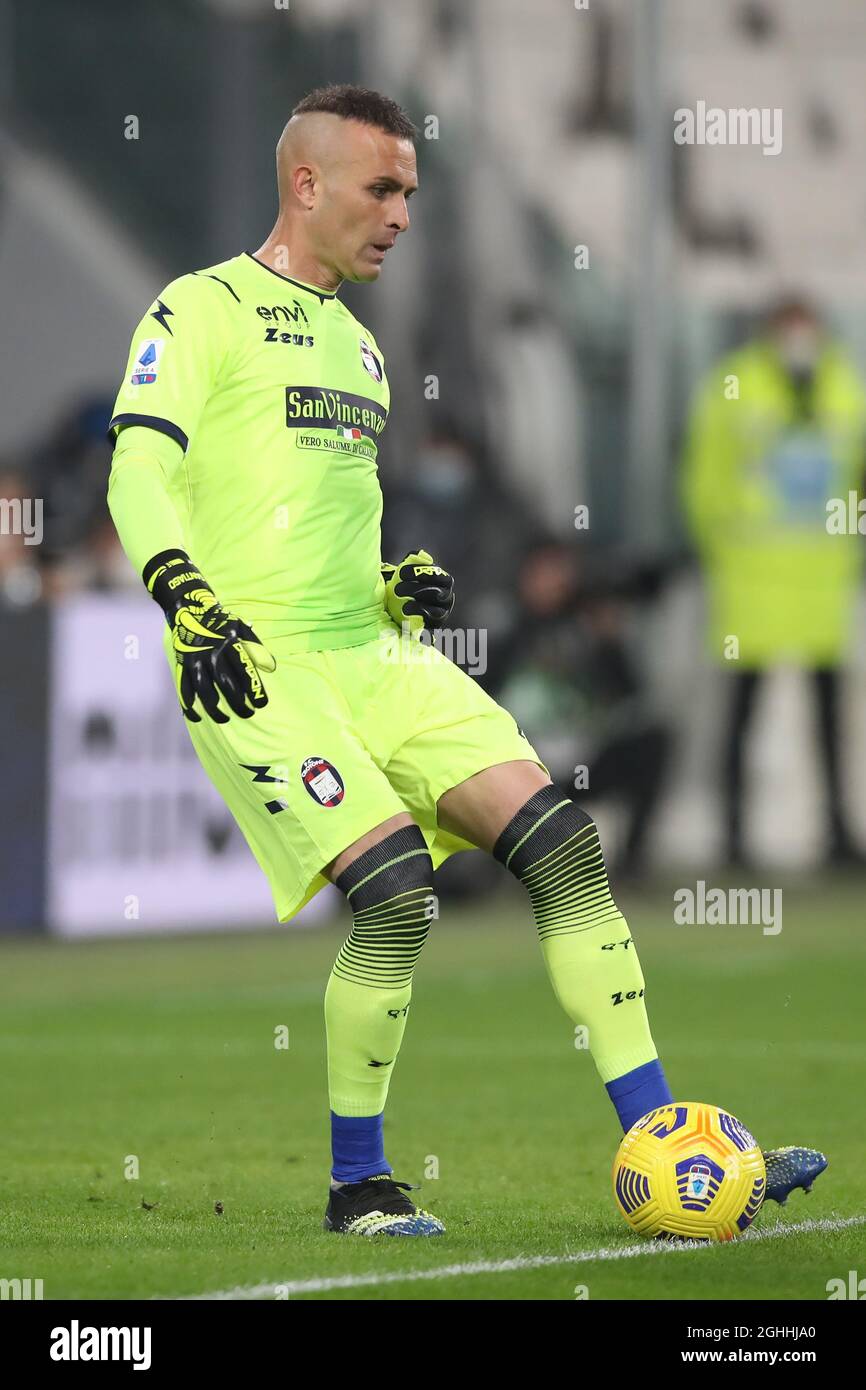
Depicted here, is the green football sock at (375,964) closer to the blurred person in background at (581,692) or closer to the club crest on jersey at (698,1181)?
the club crest on jersey at (698,1181)

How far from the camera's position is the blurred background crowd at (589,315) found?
15047mm

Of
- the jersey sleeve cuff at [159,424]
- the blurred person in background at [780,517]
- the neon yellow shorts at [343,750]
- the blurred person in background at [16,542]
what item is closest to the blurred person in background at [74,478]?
the blurred person in background at [16,542]

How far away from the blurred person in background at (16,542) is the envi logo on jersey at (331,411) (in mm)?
7004

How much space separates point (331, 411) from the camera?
5758 mm

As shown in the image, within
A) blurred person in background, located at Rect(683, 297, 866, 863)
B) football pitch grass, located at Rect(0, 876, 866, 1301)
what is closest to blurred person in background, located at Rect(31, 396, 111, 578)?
football pitch grass, located at Rect(0, 876, 866, 1301)

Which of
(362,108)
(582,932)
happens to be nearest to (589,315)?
(362,108)

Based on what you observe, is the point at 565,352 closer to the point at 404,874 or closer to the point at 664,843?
the point at 664,843

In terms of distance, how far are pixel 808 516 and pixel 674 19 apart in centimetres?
406

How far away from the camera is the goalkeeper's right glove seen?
5.12 metres

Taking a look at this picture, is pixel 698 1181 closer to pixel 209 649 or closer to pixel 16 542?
pixel 209 649

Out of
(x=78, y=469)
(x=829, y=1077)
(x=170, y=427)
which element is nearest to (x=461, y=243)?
(x=78, y=469)

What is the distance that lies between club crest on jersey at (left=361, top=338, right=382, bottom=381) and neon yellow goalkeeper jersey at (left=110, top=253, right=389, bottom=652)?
152 millimetres

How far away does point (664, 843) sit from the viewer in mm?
16234

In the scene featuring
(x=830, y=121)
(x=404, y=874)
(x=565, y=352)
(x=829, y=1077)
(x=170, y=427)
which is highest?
Answer: (x=830, y=121)
